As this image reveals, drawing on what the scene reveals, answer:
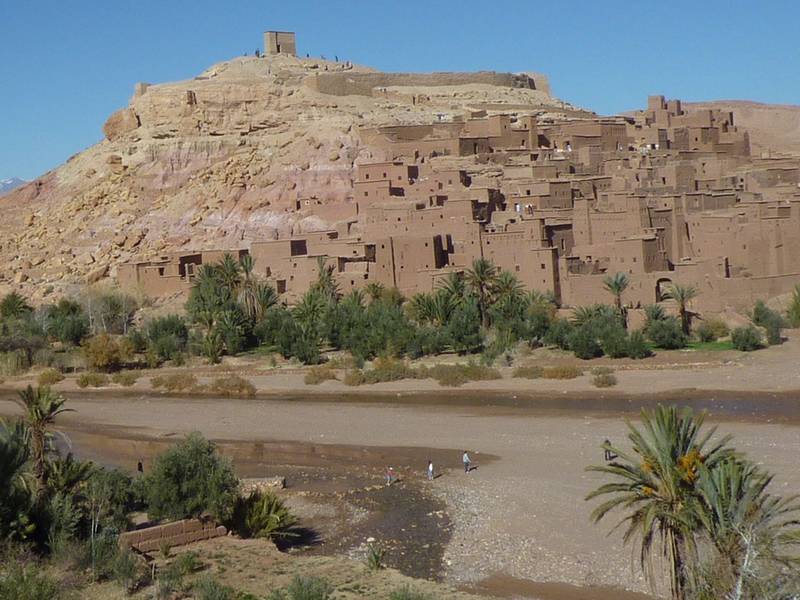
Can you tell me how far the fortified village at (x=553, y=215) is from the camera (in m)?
31.4

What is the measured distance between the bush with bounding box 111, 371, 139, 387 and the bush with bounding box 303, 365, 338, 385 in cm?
540

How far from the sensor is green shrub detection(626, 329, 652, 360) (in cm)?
2958

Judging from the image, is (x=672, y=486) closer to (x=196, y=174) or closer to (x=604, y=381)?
(x=604, y=381)

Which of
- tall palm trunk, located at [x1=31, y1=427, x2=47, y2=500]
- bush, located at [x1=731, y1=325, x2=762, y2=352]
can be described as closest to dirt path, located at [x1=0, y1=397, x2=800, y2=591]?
tall palm trunk, located at [x1=31, y1=427, x2=47, y2=500]

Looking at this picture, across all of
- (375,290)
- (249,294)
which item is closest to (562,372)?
(375,290)

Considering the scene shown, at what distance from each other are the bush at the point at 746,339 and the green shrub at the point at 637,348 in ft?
7.08

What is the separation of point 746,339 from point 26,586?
2224 centimetres

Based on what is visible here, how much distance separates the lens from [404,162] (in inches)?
1533

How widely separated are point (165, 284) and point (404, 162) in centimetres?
893

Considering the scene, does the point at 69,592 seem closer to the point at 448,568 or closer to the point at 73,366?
the point at 448,568

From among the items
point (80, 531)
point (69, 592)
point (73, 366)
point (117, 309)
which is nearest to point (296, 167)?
point (117, 309)

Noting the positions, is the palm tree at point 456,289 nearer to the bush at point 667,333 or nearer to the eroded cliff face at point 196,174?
the bush at point 667,333

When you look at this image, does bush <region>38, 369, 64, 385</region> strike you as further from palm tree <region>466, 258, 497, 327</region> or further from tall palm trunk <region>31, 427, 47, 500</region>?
tall palm trunk <region>31, 427, 47, 500</region>

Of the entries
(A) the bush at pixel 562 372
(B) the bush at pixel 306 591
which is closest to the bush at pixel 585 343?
(A) the bush at pixel 562 372
